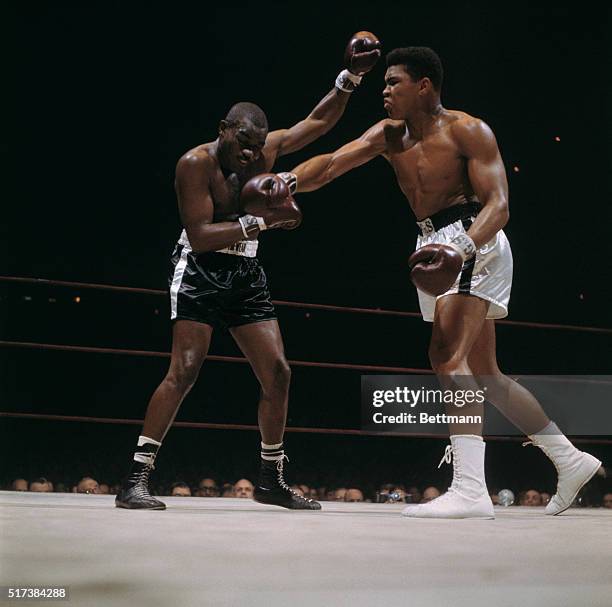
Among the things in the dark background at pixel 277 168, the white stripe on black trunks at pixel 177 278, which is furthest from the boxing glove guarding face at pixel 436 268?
the dark background at pixel 277 168

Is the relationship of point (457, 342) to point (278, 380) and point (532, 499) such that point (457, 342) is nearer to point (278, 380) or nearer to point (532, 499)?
point (278, 380)

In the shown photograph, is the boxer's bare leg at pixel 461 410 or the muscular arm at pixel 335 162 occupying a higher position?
the muscular arm at pixel 335 162

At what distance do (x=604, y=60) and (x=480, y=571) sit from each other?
1.97 metres

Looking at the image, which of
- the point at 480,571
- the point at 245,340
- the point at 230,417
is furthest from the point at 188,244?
the point at 230,417

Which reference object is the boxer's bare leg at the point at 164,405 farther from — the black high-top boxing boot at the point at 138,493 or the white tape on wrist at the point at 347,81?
the white tape on wrist at the point at 347,81

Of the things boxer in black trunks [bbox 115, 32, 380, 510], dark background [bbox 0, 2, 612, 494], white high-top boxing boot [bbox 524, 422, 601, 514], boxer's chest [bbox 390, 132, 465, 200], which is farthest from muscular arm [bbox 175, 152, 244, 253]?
dark background [bbox 0, 2, 612, 494]

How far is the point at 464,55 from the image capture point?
3.65 m

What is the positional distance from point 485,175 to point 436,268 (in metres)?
0.28

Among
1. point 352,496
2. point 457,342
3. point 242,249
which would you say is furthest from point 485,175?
point 352,496

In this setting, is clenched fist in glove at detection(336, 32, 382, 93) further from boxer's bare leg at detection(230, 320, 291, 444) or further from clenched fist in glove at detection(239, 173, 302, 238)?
boxer's bare leg at detection(230, 320, 291, 444)

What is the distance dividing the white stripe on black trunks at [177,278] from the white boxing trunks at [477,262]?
0.55 metres

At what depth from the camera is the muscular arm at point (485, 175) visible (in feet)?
6.09

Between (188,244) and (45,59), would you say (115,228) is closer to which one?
(45,59)

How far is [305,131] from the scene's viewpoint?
225 cm
